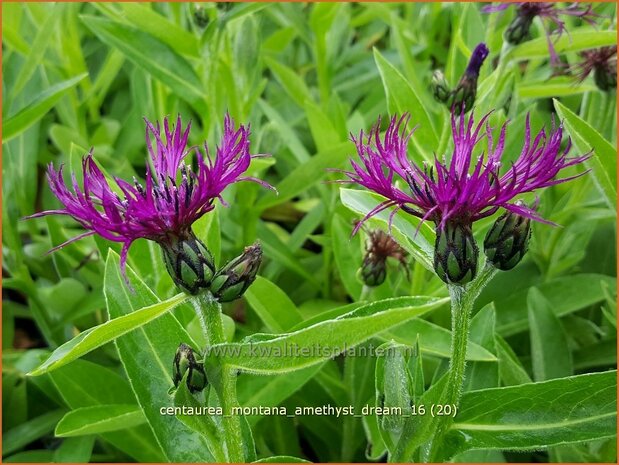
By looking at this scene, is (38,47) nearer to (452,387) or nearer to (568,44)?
(568,44)

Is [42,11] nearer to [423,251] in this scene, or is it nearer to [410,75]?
[410,75]

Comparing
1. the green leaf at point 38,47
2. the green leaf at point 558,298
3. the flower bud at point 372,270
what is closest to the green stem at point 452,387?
the flower bud at point 372,270

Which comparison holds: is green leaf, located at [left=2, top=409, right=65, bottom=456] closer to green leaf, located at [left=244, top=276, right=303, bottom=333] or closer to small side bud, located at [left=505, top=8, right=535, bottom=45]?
green leaf, located at [left=244, top=276, right=303, bottom=333]

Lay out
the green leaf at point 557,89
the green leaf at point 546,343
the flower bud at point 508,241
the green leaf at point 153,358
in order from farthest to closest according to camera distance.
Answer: the green leaf at point 557,89, the green leaf at point 546,343, the green leaf at point 153,358, the flower bud at point 508,241

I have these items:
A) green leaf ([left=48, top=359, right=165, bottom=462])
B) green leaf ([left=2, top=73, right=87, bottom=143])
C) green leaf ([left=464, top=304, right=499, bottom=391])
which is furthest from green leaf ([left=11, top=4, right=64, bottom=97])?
green leaf ([left=464, top=304, right=499, bottom=391])

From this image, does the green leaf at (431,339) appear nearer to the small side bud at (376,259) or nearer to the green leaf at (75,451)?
the small side bud at (376,259)

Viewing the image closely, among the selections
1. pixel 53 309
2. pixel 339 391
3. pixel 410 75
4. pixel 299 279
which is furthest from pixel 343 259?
pixel 53 309

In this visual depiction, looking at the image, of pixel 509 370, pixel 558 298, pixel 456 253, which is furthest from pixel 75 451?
pixel 558 298
